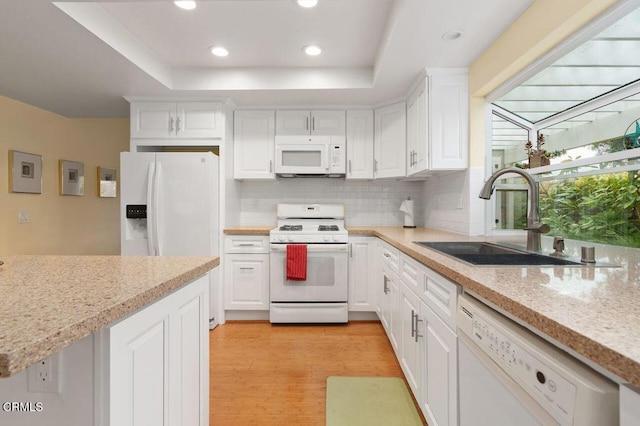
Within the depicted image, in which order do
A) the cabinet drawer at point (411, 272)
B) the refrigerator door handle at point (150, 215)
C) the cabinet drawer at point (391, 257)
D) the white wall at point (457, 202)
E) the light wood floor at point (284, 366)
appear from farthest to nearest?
1. the refrigerator door handle at point (150, 215)
2. the white wall at point (457, 202)
3. the cabinet drawer at point (391, 257)
4. the light wood floor at point (284, 366)
5. the cabinet drawer at point (411, 272)

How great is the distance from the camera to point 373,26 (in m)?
2.11

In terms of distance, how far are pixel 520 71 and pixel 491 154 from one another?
24.2 inches

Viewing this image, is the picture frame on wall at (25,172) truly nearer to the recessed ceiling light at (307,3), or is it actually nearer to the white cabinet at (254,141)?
the white cabinet at (254,141)

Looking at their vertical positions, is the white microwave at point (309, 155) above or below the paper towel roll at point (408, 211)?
above

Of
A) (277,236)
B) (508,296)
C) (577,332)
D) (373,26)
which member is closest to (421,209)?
(277,236)

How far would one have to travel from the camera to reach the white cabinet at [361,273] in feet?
9.57

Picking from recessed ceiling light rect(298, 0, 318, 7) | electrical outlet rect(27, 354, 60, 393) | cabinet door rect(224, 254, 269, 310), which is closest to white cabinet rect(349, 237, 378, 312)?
cabinet door rect(224, 254, 269, 310)

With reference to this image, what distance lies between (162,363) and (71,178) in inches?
153

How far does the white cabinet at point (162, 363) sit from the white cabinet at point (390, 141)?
2247mm

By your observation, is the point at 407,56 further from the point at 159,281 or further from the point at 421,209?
the point at 159,281

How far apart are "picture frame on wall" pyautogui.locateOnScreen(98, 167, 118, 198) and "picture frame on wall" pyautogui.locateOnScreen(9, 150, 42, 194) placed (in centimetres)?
60

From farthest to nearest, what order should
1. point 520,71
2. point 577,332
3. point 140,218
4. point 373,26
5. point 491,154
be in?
point 140,218 < point 491,154 < point 373,26 < point 520,71 < point 577,332

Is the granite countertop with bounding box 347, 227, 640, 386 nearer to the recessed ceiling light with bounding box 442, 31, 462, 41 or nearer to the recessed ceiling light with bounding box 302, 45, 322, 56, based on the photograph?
the recessed ceiling light with bounding box 442, 31, 462, 41

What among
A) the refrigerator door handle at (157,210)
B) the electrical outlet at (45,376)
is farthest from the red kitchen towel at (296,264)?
the electrical outlet at (45,376)
